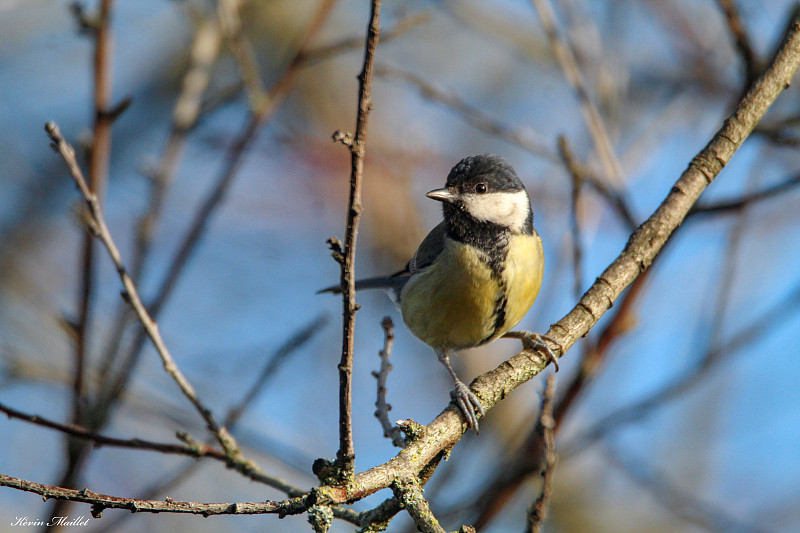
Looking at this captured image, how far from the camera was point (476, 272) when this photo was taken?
3369mm

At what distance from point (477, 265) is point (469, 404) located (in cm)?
132

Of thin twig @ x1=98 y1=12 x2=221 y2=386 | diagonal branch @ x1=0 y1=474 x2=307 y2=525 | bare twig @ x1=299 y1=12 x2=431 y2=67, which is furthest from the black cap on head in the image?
diagonal branch @ x1=0 y1=474 x2=307 y2=525

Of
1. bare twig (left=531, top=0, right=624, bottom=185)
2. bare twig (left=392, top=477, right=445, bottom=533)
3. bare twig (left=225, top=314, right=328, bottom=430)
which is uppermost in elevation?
bare twig (left=531, top=0, right=624, bottom=185)

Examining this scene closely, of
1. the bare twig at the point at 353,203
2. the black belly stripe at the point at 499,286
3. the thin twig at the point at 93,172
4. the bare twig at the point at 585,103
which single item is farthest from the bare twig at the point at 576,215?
the thin twig at the point at 93,172

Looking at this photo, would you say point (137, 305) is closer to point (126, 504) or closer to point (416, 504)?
point (126, 504)

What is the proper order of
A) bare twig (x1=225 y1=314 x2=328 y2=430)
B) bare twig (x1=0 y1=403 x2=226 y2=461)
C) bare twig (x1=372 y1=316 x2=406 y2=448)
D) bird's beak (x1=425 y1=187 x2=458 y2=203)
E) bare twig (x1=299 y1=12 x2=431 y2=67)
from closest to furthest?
bare twig (x1=0 y1=403 x2=226 y2=461) → bare twig (x1=372 y1=316 x2=406 y2=448) → bare twig (x1=225 y1=314 x2=328 y2=430) → bare twig (x1=299 y1=12 x2=431 y2=67) → bird's beak (x1=425 y1=187 x2=458 y2=203)

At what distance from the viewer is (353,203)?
4.89 ft

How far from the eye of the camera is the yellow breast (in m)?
3.36

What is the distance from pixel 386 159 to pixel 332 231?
127 centimetres

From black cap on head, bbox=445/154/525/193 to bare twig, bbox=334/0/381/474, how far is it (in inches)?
80.7

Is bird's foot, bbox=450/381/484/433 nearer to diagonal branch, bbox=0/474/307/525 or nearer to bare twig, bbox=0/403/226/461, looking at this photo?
diagonal branch, bbox=0/474/307/525

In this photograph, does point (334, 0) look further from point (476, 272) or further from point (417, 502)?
point (417, 502)

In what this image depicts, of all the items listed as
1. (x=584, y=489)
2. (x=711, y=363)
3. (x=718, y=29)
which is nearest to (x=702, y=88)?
(x=718, y=29)

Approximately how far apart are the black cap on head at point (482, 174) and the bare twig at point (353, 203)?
2.05 meters
